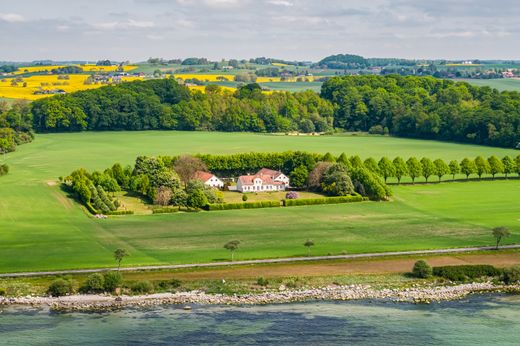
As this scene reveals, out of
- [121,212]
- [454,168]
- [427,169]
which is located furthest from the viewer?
[454,168]

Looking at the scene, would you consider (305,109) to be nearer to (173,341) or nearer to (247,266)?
(247,266)

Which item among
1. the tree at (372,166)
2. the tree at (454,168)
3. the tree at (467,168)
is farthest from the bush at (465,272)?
the tree at (467,168)

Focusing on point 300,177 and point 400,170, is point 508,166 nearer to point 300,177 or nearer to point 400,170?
point 400,170

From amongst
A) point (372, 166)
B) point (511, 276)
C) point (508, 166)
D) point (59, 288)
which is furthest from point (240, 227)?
point (508, 166)

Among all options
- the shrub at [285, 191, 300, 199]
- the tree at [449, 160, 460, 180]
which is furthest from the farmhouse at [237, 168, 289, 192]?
the tree at [449, 160, 460, 180]

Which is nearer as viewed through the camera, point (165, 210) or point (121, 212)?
point (121, 212)

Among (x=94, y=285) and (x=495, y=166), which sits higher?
(x=495, y=166)
